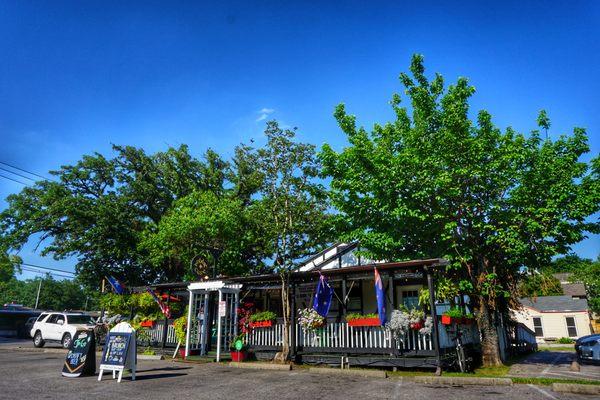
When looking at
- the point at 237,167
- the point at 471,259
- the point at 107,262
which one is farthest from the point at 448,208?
the point at 107,262

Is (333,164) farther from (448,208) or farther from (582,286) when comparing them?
(582,286)

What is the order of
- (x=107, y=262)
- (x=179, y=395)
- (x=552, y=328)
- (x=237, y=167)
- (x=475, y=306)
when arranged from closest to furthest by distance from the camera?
(x=179, y=395), (x=475, y=306), (x=107, y=262), (x=237, y=167), (x=552, y=328)

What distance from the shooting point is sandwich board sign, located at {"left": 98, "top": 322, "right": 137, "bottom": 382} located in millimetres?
10047

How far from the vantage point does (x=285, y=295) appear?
15008 millimetres

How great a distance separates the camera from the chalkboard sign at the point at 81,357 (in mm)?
10531

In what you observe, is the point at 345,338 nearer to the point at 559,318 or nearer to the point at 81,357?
the point at 81,357

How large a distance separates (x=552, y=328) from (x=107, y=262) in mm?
43003

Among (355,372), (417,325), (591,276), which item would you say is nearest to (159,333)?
(355,372)

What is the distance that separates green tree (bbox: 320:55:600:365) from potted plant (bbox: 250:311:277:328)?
16.0ft

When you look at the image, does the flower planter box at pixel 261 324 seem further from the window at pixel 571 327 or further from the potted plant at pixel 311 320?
the window at pixel 571 327

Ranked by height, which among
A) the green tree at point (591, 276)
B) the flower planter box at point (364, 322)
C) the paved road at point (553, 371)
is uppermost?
the green tree at point (591, 276)

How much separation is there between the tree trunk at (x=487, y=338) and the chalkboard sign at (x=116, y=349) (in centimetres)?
1241

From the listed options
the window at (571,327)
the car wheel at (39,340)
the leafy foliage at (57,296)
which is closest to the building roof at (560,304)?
the window at (571,327)

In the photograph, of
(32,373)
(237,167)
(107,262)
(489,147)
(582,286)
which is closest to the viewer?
(32,373)
